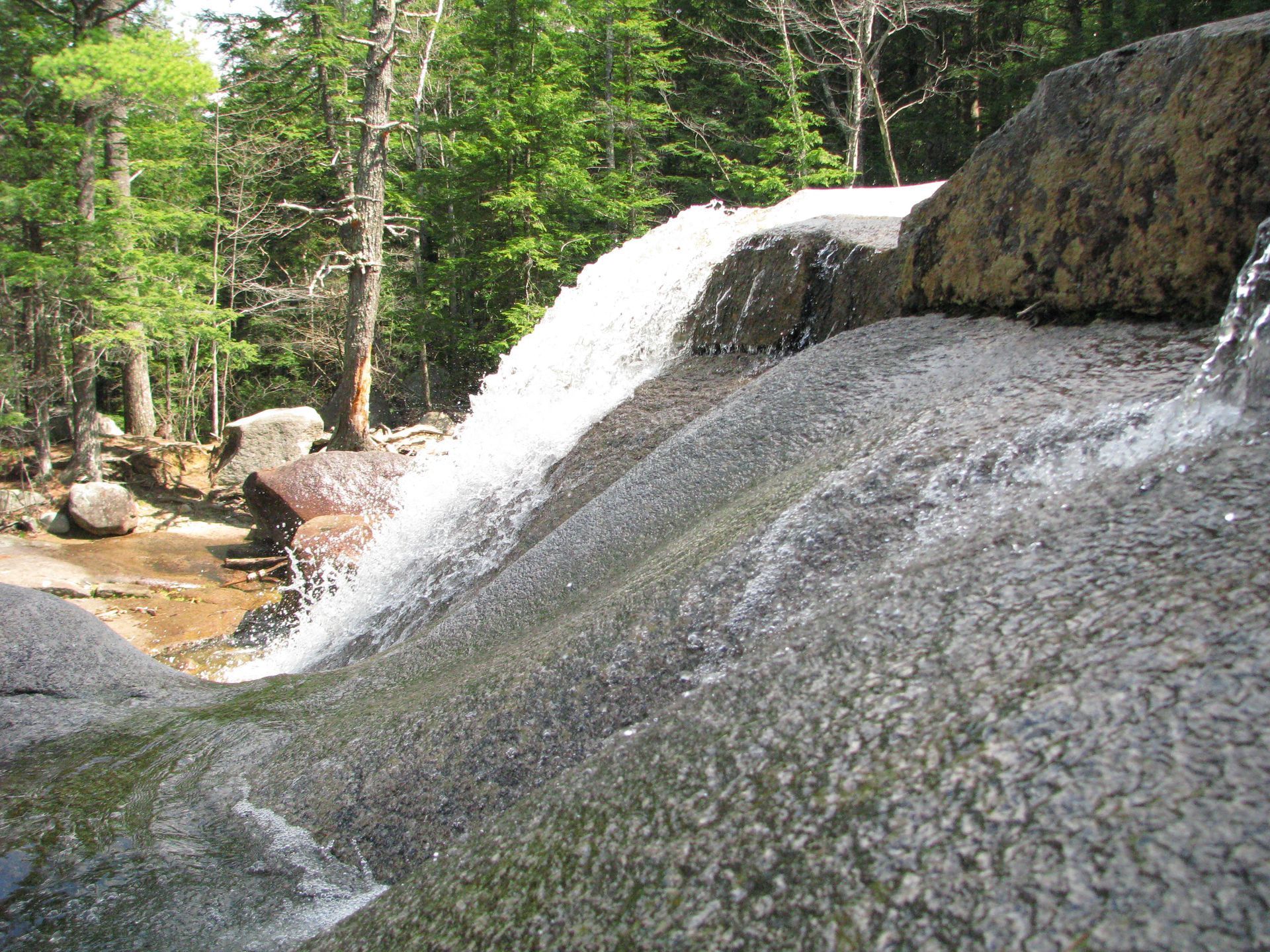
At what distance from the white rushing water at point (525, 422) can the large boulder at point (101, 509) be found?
5.14 m

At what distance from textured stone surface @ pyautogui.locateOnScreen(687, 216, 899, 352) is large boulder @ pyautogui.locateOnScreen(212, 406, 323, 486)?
8957mm

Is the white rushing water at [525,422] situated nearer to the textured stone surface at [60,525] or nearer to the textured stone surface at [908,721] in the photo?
the textured stone surface at [908,721]

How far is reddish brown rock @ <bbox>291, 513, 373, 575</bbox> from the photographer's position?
688 cm

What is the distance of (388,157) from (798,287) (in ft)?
49.4

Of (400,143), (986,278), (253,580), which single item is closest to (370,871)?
(986,278)

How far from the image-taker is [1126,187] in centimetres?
244

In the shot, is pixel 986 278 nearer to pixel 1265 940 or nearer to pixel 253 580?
pixel 1265 940

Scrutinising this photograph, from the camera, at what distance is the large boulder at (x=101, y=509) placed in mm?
10422

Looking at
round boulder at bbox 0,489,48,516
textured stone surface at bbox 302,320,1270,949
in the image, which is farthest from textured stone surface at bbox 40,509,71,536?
textured stone surface at bbox 302,320,1270,949

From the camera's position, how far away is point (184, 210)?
13430 mm

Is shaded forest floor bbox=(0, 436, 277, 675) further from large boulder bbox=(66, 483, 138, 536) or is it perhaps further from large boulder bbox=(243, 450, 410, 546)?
large boulder bbox=(243, 450, 410, 546)

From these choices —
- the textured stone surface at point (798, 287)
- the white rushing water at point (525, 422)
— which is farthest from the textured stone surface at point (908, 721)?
the white rushing water at point (525, 422)

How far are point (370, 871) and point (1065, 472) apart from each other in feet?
5.56

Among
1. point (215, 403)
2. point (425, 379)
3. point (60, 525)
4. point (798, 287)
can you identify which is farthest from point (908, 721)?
point (425, 379)
